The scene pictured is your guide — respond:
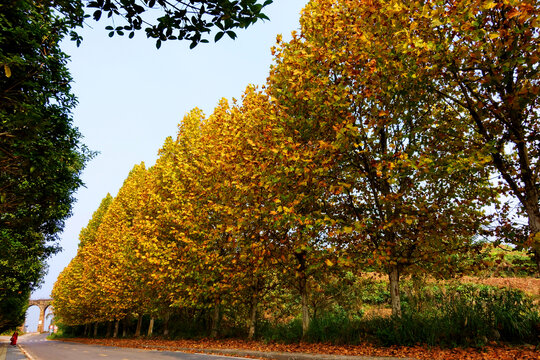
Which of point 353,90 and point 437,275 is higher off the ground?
point 353,90

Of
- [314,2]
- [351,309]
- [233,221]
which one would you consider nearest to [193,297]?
[233,221]

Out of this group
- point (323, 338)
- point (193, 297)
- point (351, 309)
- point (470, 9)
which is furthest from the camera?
point (351, 309)

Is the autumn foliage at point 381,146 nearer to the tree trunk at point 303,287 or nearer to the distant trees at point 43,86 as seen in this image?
the tree trunk at point 303,287

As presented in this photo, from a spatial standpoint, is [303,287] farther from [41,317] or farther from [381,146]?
[41,317]

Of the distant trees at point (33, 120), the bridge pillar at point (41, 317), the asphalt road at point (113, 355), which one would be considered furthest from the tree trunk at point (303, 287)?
the bridge pillar at point (41, 317)

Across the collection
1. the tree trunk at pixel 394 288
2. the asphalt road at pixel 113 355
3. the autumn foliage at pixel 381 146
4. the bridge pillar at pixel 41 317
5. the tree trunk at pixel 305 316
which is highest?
the autumn foliage at pixel 381 146

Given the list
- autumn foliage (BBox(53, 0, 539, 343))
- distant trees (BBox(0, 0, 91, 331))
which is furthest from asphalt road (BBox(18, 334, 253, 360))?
distant trees (BBox(0, 0, 91, 331))

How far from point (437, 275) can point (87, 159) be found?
62.1 feet

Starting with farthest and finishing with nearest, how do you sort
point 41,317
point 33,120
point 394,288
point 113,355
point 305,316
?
1. point 41,317
2. point 113,355
3. point 305,316
4. point 394,288
5. point 33,120

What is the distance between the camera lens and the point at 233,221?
1211 centimetres

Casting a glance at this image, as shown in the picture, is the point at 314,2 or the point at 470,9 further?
the point at 314,2

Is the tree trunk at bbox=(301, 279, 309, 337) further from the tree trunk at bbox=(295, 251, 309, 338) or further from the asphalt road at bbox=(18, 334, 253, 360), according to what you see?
the asphalt road at bbox=(18, 334, 253, 360)

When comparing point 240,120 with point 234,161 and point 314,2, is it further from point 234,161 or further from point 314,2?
point 314,2

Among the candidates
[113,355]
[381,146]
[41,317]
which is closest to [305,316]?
[381,146]
